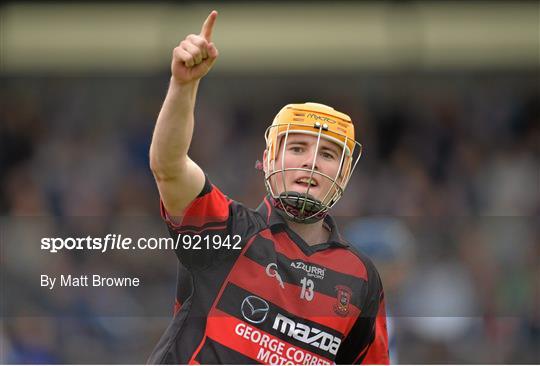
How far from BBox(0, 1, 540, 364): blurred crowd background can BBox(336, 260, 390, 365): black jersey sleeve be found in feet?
5.29

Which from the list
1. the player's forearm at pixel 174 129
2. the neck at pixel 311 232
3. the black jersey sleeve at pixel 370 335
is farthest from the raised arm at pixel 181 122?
the black jersey sleeve at pixel 370 335

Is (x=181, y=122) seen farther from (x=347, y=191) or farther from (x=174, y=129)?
(x=347, y=191)

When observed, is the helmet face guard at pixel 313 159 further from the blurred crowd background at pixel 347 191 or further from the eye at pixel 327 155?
the blurred crowd background at pixel 347 191

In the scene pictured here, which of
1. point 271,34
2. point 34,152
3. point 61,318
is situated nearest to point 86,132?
point 34,152

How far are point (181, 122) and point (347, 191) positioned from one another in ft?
15.5

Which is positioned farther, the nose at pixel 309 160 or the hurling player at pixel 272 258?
the nose at pixel 309 160

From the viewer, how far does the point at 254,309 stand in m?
2.64

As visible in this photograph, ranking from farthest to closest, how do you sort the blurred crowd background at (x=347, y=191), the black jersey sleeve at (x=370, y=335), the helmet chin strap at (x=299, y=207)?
the blurred crowd background at (x=347, y=191) → the black jersey sleeve at (x=370, y=335) → the helmet chin strap at (x=299, y=207)

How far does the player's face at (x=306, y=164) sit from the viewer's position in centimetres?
275

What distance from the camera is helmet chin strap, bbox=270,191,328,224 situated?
8.88ft

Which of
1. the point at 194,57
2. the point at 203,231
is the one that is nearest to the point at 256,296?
the point at 203,231

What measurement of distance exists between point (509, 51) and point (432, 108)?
108 cm

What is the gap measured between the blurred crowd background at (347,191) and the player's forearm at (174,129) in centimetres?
190

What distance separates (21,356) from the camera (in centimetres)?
539
